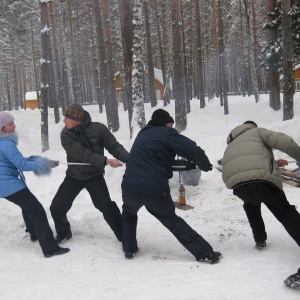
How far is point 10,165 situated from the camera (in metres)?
4.58

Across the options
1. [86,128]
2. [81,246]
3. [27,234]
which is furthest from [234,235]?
[27,234]

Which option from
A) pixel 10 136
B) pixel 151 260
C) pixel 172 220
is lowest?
pixel 151 260

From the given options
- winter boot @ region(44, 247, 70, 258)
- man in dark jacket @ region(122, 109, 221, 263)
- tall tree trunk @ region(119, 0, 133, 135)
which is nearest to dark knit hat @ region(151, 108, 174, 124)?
man in dark jacket @ region(122, 109, 221, 263)

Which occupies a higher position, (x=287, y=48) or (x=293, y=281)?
(x=287, y=48)

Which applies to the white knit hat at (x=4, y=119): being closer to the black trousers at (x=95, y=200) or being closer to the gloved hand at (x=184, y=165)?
the black trousers at (x=95, y=200)

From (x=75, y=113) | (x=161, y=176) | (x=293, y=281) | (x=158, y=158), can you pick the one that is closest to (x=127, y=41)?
(x=75, y=113)

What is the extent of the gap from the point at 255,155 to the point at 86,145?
88.6 inches

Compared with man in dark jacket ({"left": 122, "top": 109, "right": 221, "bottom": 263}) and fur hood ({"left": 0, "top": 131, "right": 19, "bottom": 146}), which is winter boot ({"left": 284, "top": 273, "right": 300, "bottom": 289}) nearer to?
man in dark jacket ({"left": 122, "top": 109, "right": 221, "bottom": 263})

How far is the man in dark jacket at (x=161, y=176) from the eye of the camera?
400 centimetres

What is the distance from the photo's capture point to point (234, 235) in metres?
4.92

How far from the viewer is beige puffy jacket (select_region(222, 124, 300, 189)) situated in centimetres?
358

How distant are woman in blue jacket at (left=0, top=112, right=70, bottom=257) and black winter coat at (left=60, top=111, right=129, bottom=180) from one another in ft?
1.17

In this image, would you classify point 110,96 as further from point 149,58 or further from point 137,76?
point 149,58

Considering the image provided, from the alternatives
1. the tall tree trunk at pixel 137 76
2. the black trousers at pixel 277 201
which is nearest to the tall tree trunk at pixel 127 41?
the tall tree trunk at pixel 137 76
